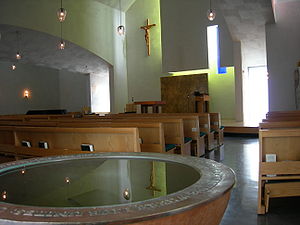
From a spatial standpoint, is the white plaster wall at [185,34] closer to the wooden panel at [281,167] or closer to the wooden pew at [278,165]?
the wooden pew at [278,165]

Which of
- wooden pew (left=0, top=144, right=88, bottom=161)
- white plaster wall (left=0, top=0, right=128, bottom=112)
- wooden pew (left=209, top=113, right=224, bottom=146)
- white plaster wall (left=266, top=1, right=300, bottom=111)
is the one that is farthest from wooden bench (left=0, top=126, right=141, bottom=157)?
white plaster wall (left=0, top=0, right=128, bottom=112)

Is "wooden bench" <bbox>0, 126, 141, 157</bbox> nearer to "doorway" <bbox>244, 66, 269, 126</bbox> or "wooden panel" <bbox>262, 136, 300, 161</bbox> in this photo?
"wooden panel" <bbox>262, 136, 300, 161</bbox>

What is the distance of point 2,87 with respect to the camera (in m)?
12.5

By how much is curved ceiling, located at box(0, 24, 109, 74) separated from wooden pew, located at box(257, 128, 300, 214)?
24.6ft

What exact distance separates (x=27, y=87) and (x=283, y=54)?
35.8ft

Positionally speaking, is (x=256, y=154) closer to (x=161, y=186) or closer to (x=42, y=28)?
(x=161, y=186)

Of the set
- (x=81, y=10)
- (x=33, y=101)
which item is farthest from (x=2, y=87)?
(x=81, y=10)

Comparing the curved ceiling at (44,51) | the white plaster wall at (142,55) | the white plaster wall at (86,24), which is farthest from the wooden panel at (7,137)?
the white plaster wall at (142,55)

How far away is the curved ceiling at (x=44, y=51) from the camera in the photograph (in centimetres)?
859

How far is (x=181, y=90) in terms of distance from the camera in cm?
1128

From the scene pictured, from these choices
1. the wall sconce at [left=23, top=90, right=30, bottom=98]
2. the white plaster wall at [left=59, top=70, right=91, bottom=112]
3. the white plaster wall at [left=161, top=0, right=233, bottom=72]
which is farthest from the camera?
the white plaster wall at [left=59, top=70, right=91, bottom=112]

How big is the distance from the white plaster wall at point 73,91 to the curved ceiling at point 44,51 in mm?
1922

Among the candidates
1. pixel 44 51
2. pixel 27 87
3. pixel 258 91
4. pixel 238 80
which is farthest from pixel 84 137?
pixel 27 87

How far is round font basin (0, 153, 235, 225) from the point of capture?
62 cm
